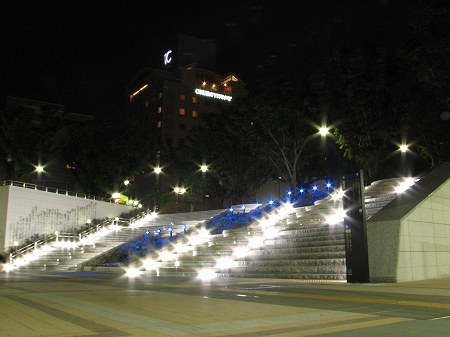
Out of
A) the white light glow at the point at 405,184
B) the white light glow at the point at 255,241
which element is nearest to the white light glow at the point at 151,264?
the white light glow at the point at 255,241

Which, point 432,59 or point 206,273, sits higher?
point 432,59

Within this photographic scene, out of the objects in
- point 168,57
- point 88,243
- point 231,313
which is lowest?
point 231,313

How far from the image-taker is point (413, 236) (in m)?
12.9

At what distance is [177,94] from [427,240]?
221 ft

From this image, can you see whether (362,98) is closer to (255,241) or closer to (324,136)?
(324,136)

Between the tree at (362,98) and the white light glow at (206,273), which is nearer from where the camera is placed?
A: the white light glow at (206,273)

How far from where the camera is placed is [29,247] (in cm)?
3244

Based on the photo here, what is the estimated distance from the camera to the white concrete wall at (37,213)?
33.9 meters

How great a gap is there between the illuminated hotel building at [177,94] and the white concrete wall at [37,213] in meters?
26.9

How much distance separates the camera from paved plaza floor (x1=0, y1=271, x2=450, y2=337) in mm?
5438

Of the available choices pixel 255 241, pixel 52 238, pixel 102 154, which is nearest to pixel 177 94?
pixel 102 154

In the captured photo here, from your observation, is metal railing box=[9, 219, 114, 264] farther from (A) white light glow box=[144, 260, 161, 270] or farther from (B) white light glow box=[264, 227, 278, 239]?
(B) white light glow box=[264, 227, 278, 239]

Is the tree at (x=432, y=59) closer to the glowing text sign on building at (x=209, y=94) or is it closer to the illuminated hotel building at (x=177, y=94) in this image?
the illuminated hotel building at (x=177, y=94)

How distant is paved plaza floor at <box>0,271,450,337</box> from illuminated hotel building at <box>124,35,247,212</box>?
59.1 metres
